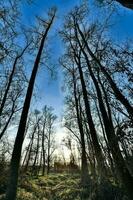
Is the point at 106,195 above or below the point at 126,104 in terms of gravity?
below

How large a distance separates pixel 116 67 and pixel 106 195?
613 centimetres

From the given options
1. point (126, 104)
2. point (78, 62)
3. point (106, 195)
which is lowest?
point (106, 195)

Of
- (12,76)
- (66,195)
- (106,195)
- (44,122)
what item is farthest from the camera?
(44,122)

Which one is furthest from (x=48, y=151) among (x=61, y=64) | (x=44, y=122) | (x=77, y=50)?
(x=77, y=50)

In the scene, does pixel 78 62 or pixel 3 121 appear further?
pixel 3 121

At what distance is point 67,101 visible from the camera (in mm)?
23969

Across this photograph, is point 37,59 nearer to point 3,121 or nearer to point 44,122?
point 3,121

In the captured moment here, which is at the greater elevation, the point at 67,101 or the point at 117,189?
the point at 67,101

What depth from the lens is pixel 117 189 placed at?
1084 cm

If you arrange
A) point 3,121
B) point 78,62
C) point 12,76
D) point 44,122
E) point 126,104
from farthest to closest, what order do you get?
point 44,122 → point 3,121 → point 12,76 → point 78,62 → point 126,104

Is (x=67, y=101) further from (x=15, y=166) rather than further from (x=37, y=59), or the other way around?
(x=15, y=166)

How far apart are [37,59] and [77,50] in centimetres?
507

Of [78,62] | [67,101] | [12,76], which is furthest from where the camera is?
[67,101]

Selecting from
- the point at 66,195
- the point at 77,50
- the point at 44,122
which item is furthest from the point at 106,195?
the point at 44,122
